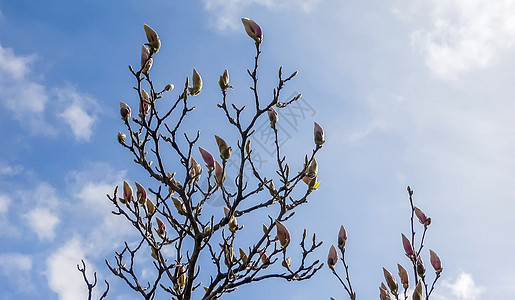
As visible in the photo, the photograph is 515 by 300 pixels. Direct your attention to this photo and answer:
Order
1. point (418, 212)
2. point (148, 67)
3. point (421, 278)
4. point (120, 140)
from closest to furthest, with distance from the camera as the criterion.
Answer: point (148, 67)
point (120, 140)
point (421, 278)
point (418, 212)

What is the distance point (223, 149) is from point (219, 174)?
0.21 metres

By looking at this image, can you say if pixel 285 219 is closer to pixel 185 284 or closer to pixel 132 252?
pixel 185 284

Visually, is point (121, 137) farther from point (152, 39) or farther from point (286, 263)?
point (286, 263)

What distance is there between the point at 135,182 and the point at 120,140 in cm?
31

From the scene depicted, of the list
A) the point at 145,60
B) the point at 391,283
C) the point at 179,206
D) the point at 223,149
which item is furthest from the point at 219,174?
the point at 391,283

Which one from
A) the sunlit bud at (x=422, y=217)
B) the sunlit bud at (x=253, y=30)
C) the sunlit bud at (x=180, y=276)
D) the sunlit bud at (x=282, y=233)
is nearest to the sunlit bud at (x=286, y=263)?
the sunlit bud at (x=282, y=233)

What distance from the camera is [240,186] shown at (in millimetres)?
2727

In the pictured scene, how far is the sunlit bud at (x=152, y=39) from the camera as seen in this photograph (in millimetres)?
2478

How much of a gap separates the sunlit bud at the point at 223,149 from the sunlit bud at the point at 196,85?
32 cm

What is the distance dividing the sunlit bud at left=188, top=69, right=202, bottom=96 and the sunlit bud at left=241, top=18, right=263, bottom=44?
0.41 metres

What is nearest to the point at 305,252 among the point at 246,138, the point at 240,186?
the point at 240,186

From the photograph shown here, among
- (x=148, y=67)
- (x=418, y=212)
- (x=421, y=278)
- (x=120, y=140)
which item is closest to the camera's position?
(x=148, y=67)

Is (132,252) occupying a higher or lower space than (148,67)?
lower

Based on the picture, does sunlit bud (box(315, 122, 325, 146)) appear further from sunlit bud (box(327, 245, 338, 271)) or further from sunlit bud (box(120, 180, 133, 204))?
sunlit bud (box(120, 180, 133, 204))
